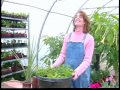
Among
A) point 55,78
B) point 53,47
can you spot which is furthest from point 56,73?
point 53,47

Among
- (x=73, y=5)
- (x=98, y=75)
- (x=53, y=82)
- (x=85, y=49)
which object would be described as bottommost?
(x=98, y=75)

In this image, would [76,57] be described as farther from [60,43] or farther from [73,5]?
[73,5]

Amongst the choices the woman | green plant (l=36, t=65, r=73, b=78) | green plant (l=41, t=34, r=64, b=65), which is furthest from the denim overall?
green plant (l=41, t=34, r=64, b=65)

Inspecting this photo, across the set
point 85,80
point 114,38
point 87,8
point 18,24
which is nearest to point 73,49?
point 85,80

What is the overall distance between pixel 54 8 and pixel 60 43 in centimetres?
196

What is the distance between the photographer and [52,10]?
7.03 metres

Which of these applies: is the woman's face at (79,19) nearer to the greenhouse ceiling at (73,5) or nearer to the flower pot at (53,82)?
the flower pot at (53,82)

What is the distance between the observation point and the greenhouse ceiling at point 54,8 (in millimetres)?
6426

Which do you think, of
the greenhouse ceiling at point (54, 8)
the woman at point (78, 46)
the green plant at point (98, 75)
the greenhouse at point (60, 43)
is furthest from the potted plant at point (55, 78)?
the greenhouse ceiling at point (54, 8)

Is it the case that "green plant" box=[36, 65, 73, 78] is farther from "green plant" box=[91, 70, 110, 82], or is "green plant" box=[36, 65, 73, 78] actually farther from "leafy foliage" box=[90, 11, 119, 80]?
"green plant" box=[91, 70, 110, 82]

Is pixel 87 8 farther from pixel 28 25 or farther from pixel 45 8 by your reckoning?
pixel 28 25

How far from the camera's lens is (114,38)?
3.04 m

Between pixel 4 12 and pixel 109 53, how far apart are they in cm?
294

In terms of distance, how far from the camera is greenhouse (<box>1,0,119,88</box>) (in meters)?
2.46
